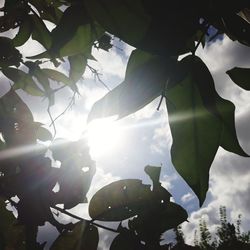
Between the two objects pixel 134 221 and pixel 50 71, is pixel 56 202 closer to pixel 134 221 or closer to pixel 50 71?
pixel 134 221

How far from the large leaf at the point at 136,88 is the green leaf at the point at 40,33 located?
0.48 m

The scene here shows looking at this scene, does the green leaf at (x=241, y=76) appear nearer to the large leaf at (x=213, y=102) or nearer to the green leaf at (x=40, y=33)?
the large leaf at (x=213, y=102)

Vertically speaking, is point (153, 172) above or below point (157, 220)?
above

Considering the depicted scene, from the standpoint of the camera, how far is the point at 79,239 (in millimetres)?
843

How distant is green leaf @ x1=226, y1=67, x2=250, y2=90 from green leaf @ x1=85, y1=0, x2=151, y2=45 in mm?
188

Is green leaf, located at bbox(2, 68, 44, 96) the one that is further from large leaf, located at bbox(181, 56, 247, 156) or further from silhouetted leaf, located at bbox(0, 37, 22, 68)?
large leaf, located at bbox(181, 56, 247, 156)

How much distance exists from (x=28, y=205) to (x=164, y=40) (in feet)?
1.73

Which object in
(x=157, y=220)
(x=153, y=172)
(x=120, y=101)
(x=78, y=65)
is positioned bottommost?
(x=157, y=220)

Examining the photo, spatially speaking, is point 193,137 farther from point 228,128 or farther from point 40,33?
point 40,33

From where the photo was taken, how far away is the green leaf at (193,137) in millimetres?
491

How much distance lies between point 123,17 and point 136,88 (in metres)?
0.09

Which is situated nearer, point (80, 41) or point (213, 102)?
point (213, 102)

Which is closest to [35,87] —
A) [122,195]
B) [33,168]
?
[33,168]

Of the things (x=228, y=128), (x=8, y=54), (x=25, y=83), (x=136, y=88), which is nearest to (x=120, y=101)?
(x=136, y=88)
